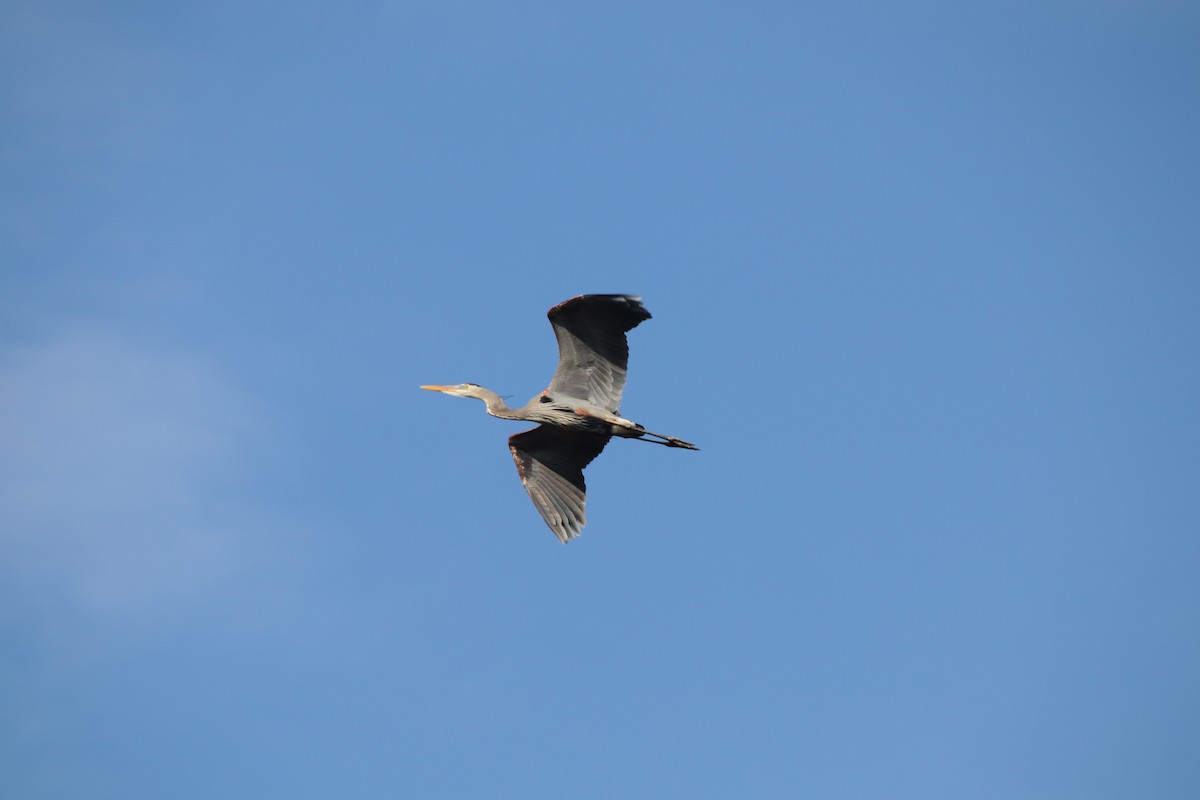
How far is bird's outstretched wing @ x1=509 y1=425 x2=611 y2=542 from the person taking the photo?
2231 centimetres

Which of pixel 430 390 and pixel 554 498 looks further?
pixel 430 390

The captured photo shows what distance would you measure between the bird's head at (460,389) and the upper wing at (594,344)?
8.46 feet

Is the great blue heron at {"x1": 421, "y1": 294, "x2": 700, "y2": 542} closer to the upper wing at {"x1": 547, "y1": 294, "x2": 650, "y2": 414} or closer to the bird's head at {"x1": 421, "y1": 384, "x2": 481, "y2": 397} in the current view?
the upper wing at {"x1": 547, "y1": 294, "x2": 650, "y2": 414}

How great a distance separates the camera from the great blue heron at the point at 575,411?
20891 mm

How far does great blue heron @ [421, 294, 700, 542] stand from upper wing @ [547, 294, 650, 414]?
0.04ft

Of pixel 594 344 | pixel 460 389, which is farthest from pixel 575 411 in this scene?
pixel 460 389

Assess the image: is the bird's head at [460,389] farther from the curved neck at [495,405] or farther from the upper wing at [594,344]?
the upper wing at [594,344]

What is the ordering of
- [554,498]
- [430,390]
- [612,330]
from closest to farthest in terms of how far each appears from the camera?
[612,330] < [554,498] < [430,390]

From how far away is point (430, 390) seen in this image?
24.8 metres

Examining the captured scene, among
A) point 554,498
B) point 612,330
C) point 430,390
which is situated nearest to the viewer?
point 612,330

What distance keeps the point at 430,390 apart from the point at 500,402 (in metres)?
2.04

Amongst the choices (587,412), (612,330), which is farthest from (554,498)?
(612,330)

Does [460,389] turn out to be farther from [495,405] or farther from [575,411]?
[575,411]

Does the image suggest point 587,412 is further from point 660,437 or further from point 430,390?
point 430,390
